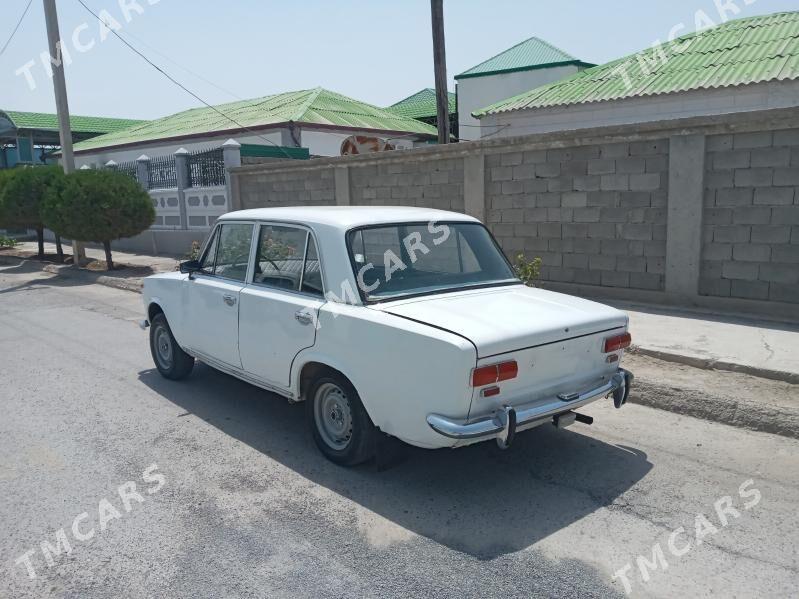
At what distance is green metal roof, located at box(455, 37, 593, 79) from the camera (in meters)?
24.8

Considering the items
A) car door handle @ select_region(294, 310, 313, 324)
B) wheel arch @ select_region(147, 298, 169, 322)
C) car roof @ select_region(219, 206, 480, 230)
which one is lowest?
wheel arch @ select_region(147, 298, 169, 322)

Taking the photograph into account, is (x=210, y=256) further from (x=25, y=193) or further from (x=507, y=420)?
(x=25, y=193)

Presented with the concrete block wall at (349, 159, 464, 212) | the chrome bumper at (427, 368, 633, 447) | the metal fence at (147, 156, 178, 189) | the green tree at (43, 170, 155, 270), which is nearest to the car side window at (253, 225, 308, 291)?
the chrome bumper at (427, 368, 633, 447)

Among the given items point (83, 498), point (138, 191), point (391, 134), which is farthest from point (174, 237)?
point (83, 498)

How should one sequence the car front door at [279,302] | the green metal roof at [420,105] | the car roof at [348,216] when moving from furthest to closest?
the green metal roof at [420,105], the car roof at [348,216], the car front door at [279,302]

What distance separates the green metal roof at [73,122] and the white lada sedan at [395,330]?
30.7 meters

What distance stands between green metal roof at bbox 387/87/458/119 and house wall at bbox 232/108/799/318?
20.4m

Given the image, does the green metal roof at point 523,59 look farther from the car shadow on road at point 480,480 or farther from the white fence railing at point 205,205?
the car shadow on road at point 480,480

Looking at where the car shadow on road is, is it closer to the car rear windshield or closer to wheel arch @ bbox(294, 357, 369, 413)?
wheel arch @ bbox(294, 357, 369, 413)

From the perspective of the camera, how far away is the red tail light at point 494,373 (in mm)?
3598

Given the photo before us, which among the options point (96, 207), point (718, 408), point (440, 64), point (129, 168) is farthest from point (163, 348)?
point (129, 168)

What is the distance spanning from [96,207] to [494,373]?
45.4 ft

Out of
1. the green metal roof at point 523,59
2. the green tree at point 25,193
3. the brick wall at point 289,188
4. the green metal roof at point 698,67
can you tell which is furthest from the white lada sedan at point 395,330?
the green metal roof at point 523,59

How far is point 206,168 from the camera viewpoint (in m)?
17.6
